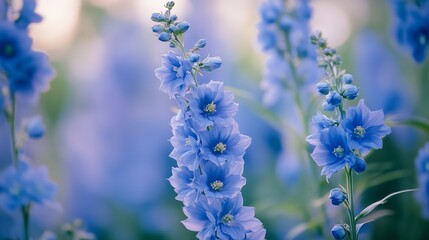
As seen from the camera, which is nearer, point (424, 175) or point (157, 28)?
point (157, 28)

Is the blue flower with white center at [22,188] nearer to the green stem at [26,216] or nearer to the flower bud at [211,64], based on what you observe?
the green stem at [26,216]

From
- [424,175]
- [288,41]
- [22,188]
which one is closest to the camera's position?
[22,188]

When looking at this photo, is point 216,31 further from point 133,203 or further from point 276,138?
point 133,203

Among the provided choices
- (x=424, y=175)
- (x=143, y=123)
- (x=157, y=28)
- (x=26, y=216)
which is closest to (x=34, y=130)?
(x=26, y=216)

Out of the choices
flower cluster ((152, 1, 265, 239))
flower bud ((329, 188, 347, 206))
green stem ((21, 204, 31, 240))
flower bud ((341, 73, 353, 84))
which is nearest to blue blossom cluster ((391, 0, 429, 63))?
flower bud ((341, 73, 353, 84))

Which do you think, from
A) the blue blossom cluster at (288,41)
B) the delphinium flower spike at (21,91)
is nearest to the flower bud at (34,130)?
the delphinium flower spike at (21,91)

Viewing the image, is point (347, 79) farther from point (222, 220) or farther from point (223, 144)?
point (222, 220)

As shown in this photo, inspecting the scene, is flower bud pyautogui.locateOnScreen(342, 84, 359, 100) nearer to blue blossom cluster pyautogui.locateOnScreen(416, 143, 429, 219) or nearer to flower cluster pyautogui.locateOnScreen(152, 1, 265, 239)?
flower cluster pyautogui.locateOnScreen(152, 1, 265, 239)
